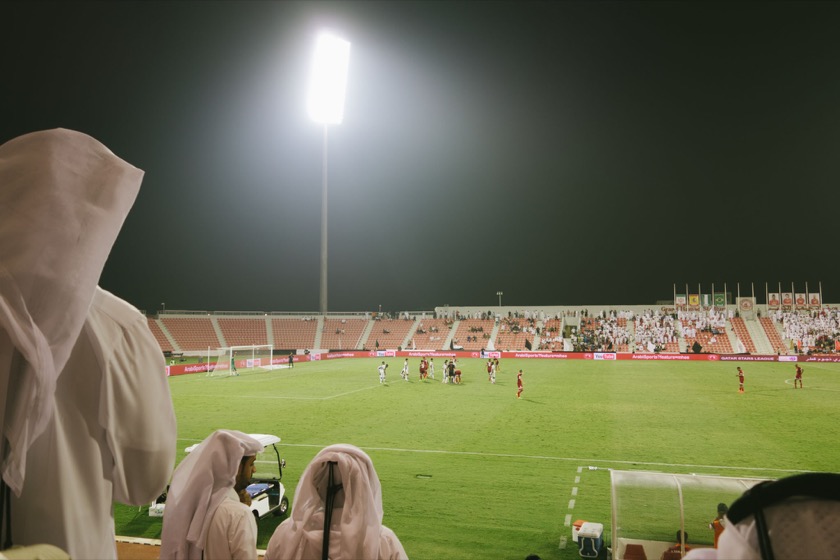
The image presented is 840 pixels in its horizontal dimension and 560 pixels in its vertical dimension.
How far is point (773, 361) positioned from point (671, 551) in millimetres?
49937

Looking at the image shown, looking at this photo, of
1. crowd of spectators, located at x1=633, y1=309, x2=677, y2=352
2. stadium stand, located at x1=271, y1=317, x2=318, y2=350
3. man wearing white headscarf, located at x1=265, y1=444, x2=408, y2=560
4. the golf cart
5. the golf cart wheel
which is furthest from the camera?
stadium stand, located at x1=271, y1=317, x2=318, y2=350

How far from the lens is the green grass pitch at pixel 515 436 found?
1019cm

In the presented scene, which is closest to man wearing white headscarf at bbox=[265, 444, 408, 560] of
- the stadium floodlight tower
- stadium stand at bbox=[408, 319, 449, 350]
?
the stadium floodlight tower

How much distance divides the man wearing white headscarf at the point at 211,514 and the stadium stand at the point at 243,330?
209 feet

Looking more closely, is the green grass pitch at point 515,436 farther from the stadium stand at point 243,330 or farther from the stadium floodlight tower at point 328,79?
the stadium floodlight tower at point 328,79

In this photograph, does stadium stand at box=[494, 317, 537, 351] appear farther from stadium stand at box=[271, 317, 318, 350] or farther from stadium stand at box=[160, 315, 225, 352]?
stadium stand at box=[160, 315, 225, 352]

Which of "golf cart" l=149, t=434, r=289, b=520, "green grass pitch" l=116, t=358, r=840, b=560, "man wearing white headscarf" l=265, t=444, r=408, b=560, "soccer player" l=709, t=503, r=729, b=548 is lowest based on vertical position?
"green grass pitch" l=116, t=358, r=840, b=560

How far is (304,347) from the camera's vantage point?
68562mm

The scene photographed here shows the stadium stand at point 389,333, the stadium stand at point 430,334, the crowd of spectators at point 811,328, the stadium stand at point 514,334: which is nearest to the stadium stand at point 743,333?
the crowd of spectators at point 811,328

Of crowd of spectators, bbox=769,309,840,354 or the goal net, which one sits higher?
crowd of spectators, bbox=769,309,840,354

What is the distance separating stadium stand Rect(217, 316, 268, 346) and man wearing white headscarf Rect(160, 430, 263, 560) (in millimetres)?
63584

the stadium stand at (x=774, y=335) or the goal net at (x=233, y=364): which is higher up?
the stadium stand at (x=774, y=335)

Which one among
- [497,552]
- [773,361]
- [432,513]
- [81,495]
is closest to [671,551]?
[497,552]

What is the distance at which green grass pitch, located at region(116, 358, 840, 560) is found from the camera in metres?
10.2
